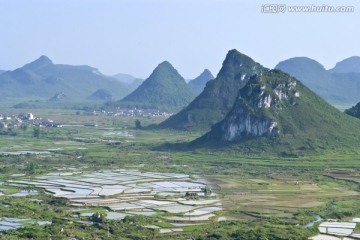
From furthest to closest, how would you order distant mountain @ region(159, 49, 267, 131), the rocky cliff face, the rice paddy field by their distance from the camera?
distant mountain @ region(159, 49, 267, 131) → the rocky cliff face → the rice paddy field

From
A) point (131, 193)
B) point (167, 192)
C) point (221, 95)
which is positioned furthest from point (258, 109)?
point (131, 193)

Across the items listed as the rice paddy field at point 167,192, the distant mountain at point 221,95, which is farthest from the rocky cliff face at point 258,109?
the distant mountain at point 221,95

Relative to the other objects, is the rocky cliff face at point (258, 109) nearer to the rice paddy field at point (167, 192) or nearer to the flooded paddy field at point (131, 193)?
the rice paddy field at point (167, 192)

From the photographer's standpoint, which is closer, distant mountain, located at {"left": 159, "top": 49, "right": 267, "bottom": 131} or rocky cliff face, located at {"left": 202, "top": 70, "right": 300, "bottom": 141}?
rocky cliff face, located at {"left": 202, "top": 70, "right": 300, "bottom": 141}

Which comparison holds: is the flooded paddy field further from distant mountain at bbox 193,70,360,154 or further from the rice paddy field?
distant mountain at bbox 193,70,360,154

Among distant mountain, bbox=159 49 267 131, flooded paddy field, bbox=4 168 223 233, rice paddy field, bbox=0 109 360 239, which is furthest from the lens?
distant mountain, bbox=159 49 267 131

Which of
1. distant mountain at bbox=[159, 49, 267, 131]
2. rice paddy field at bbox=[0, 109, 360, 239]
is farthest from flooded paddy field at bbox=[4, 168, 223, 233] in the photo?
distant mountain at bbox=[159, 49, 267, 131]

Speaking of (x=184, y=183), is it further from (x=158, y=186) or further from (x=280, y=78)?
(x=280, y=78)
